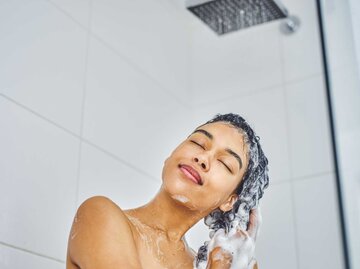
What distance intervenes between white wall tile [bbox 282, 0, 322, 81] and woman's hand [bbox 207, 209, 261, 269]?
879mm

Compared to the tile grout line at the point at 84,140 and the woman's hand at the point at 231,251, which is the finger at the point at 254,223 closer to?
the woman's hand at the point at 231,251

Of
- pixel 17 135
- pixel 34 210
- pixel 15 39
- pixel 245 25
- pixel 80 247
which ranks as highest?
pixel 245 25

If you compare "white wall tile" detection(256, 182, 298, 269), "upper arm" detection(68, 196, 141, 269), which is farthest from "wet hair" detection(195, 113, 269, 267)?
"white wall tile" detection(256, 182, 298, 269)

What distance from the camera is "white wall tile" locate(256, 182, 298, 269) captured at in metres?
1.78

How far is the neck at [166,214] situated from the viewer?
1.30m

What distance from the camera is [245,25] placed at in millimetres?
1953

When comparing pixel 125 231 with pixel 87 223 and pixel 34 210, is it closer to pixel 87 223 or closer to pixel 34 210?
pixel 87 223

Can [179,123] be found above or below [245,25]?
below

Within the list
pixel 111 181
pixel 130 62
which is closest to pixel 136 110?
pixel 130 62

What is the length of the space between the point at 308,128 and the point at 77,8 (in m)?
0.77

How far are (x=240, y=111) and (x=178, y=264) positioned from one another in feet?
2.88

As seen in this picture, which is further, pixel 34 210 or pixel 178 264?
pixel 34 210

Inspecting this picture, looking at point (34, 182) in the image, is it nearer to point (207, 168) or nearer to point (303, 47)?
point (207, 168)

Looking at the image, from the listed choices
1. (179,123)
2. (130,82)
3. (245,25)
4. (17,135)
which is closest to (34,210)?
(17,135)
